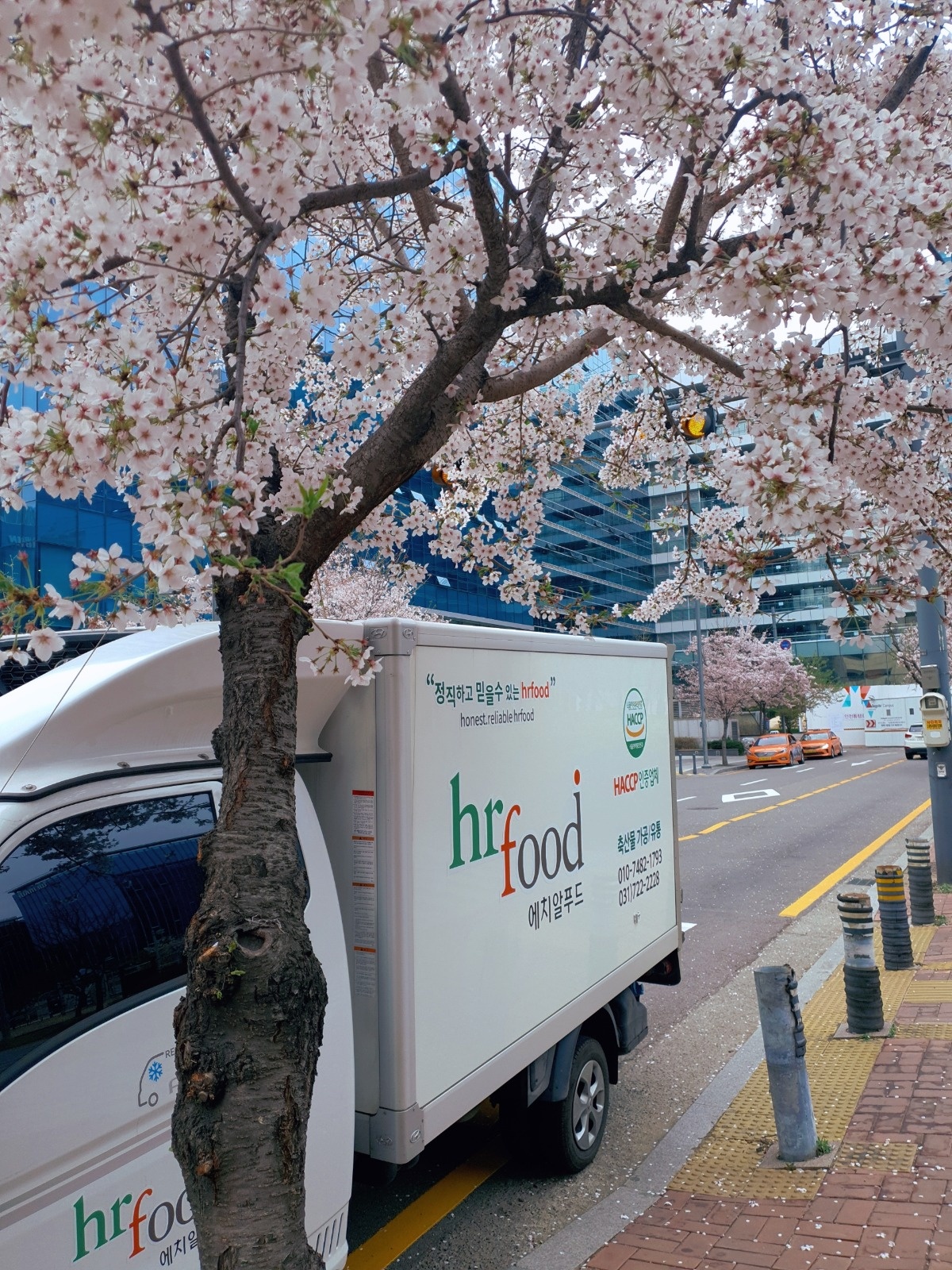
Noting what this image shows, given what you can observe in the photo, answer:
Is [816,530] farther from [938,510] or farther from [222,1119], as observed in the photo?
[222,1119]

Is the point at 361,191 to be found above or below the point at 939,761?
above

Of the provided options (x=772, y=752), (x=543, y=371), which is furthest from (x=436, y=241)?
(x=772, y=752)

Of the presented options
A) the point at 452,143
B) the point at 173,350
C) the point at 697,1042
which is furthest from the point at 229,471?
the point at 697,1042

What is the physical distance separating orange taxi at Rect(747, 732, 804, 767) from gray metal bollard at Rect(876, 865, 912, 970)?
31679 mm

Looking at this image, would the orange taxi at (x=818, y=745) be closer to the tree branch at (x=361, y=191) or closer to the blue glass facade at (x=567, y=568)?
the blue glass facade at (x=567, y=568)

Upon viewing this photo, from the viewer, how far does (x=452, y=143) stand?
4035 millimetres

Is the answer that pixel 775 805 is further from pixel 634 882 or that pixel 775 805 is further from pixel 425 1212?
pixel 425 1212

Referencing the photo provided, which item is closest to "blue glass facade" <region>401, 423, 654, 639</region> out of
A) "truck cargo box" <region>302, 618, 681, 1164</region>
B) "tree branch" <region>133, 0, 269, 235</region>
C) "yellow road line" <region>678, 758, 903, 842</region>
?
"yellow road line" <region>678, 758, 903, 842</region>

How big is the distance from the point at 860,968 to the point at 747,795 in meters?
18.6

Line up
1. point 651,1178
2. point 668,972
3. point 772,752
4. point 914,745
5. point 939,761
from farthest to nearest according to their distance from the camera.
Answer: point 772,752 < point 914,745 < point 939,761 < point 668,972 < point 651,1178

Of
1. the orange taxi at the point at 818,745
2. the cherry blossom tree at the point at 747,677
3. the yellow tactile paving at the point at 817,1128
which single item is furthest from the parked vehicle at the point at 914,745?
the yellow tactile paving at the point at 817,1128

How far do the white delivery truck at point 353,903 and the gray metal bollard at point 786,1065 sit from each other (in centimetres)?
79

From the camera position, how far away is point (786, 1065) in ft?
15.4

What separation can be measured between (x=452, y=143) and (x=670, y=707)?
3583mm
